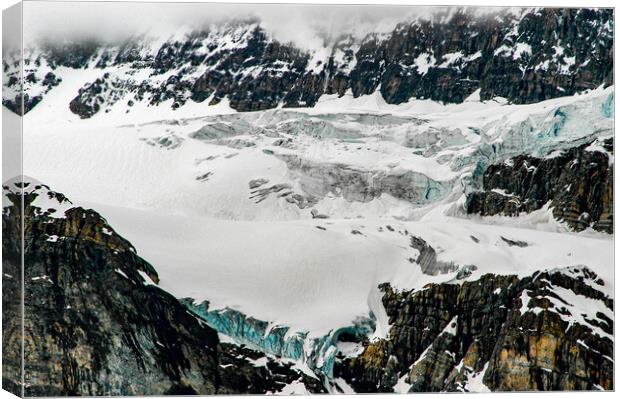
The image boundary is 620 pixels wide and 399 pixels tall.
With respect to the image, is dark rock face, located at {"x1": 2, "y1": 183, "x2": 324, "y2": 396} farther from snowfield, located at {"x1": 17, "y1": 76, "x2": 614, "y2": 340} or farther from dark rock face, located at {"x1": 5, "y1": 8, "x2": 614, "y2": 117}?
dark rock face, located at {"x1": 5, "y1": 8, "x2": 614, "y2": 117}

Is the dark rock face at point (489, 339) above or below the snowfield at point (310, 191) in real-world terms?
below

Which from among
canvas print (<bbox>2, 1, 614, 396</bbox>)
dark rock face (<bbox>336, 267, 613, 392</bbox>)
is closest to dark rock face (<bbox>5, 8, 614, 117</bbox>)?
canvas print (<bbox>2, 1, 614, 396</bbox>)

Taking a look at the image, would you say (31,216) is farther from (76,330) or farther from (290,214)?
(290,214)

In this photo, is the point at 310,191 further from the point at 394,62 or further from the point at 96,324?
the point at 96,324

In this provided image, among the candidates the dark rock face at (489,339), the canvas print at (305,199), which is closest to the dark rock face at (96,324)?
the canvas print at (305,199)

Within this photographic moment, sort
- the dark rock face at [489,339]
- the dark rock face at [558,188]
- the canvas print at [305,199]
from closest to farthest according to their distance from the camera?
1. the canvas print at [305,199]
2. the dark rock face at [489,339]
3. the dark rock face at [558,188]

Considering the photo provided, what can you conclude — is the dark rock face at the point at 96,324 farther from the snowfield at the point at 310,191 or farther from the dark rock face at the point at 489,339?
the dark rock face at the point at 489,339

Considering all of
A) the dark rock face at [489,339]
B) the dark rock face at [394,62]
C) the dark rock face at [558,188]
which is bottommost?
the dark rock face at [489,339]

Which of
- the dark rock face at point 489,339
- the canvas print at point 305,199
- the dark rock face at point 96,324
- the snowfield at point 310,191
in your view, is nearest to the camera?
the dark rock face at point 96,324
